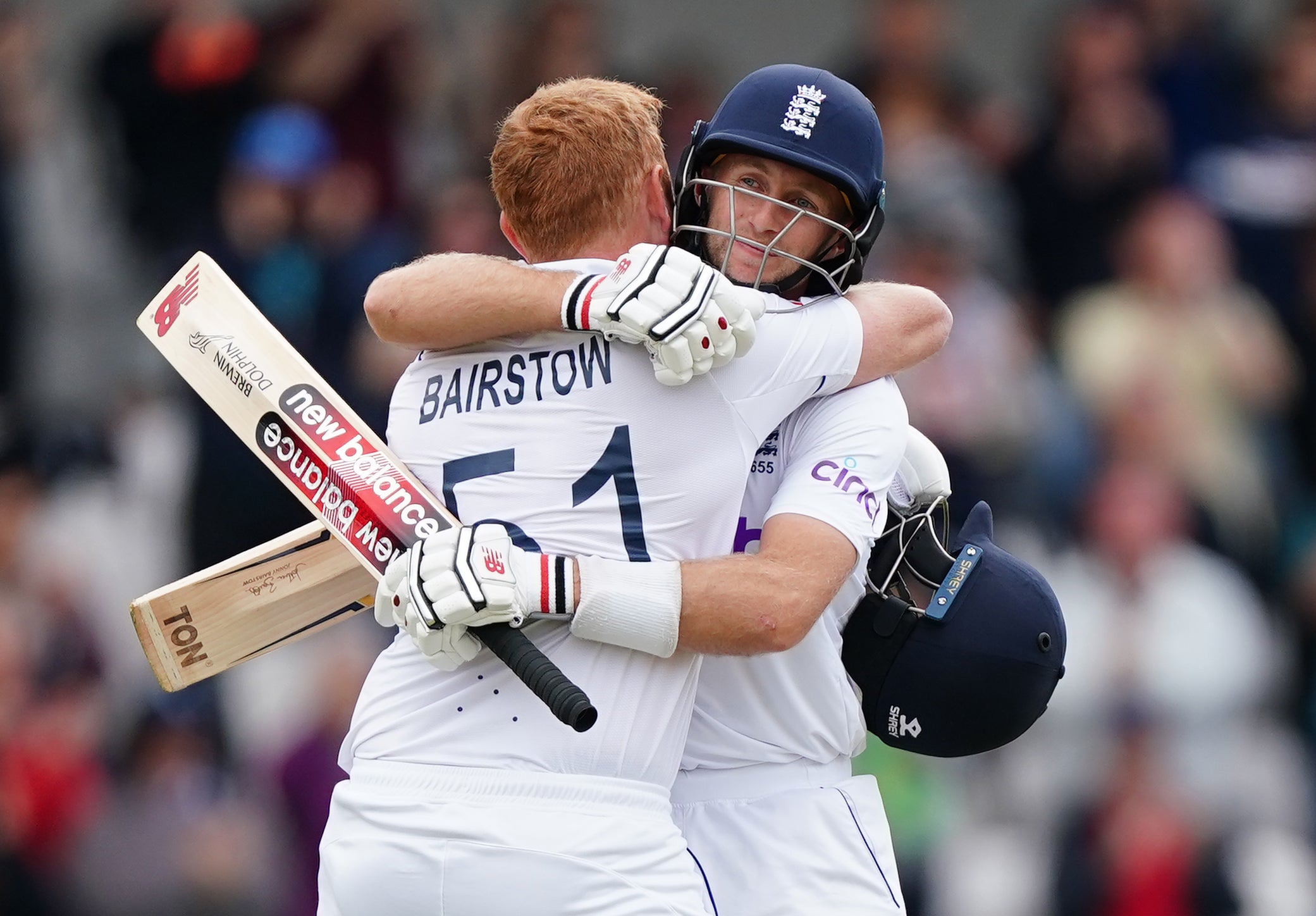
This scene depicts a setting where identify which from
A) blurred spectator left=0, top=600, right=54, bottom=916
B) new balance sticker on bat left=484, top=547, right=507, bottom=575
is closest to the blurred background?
blurred spectator left=0, top=600, right=54, bottom=916

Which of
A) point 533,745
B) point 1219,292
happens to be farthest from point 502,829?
point 1219,292

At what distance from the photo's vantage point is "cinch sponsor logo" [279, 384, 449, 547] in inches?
129

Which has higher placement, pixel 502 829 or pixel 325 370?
pixel 502 829

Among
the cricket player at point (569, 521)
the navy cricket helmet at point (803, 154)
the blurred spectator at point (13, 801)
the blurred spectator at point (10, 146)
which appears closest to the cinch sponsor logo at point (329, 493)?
the cricket player at point (569, 521)

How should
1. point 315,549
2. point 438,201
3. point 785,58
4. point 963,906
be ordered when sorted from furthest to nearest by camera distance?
point 785,58 < point 438,201 < point 963,906 < point 315,549

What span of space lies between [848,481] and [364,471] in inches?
34.2

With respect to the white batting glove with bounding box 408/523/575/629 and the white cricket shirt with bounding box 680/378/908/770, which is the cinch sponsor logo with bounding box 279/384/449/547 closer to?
the white batting glove with bounding box 408/523/575/629

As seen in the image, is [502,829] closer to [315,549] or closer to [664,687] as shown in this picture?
[664,687]

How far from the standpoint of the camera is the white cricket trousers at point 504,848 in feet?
10.0

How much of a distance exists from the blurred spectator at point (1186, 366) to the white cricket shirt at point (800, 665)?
450 centimetres

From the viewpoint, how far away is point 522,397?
330 cm

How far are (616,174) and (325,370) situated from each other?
165 inches

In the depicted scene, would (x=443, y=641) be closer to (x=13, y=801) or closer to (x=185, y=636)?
(x=185, y=636)

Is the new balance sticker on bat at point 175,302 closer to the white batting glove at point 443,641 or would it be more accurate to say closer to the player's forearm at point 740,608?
the white batting glove at point 443,641
